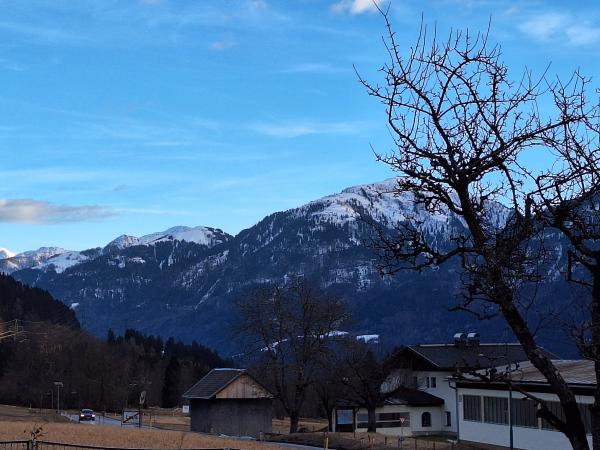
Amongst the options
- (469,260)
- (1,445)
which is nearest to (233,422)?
(1,445)

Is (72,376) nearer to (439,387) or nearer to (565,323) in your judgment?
(439,387)

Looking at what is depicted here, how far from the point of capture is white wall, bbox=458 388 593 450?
41.6 metres

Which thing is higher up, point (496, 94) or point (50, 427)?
point (496, 94)

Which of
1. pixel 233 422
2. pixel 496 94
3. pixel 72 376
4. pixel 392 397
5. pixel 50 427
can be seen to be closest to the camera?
pixel 496 94

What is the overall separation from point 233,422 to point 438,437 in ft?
57.5

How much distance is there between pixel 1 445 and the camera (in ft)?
105

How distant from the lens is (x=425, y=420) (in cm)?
7575

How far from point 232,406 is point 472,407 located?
25173 millimetres

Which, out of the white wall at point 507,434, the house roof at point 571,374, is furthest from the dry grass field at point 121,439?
the white wall at point 507,434

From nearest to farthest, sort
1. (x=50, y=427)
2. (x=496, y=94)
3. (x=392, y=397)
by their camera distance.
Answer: (x=496, y=94)
(x=50, y=427)
(x=392, y=397)

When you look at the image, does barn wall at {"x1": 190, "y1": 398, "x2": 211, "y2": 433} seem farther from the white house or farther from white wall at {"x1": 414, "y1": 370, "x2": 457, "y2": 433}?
the white house

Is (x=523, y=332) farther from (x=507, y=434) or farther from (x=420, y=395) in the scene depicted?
(x=420, y=395)

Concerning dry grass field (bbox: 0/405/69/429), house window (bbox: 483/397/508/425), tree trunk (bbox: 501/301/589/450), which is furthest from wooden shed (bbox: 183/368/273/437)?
tree trunk (bbox: 501/301/589/450)

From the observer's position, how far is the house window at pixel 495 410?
47000mm
